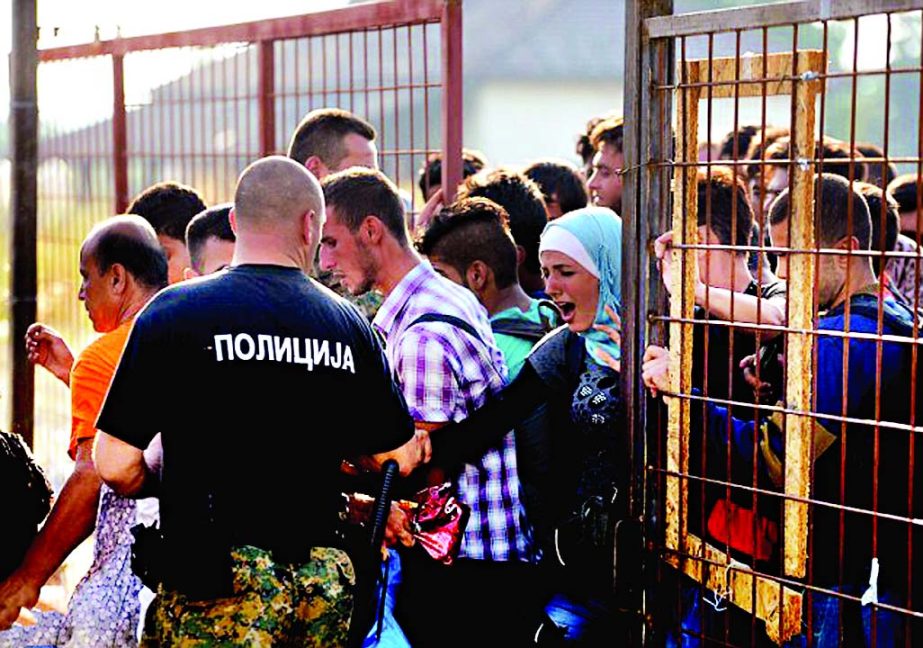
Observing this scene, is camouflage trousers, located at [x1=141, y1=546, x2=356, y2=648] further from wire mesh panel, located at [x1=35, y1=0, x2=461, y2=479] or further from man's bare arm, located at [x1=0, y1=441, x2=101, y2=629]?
wire mesh panel, located at [x1=35, y1=0, x2=461, y2=479]

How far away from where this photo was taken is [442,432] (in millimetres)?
4816

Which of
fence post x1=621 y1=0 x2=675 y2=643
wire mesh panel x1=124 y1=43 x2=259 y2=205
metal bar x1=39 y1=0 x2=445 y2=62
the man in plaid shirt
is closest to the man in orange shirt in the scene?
the man in plaid shirt

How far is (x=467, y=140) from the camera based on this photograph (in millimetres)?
42688

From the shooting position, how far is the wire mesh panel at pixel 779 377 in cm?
392

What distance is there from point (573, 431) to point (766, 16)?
1.52 meters

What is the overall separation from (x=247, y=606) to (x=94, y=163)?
20.2 ft

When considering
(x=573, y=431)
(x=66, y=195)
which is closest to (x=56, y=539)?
(x=573, y=431)

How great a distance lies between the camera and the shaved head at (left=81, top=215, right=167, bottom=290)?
5.28 m

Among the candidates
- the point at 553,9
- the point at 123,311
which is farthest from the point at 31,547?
the point at 553,9

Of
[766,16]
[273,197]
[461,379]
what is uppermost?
[766,16]

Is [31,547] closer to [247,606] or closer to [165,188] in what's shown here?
[247,606]

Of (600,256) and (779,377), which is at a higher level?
(600,256)

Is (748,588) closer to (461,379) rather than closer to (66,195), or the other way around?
(461,379)

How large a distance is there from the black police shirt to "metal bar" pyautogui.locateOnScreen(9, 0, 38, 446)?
12.7 ft
